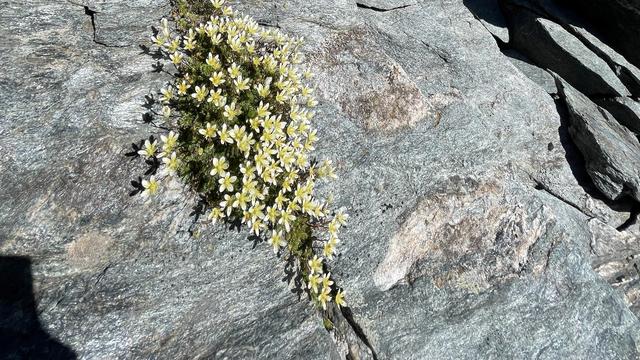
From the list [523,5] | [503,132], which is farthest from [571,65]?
[503,132]

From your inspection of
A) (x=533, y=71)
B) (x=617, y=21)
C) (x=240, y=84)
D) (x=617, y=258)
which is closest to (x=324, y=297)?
(x=240, y=84)

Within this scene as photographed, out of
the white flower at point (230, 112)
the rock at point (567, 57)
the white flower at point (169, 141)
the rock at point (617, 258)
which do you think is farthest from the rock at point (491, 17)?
the white flower at point (169, 141)

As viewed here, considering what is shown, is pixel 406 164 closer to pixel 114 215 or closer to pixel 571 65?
pixel 114 215

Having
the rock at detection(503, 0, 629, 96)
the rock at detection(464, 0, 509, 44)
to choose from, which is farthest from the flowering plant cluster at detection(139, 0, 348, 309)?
the rock at detection(503, 0, 629, 96)

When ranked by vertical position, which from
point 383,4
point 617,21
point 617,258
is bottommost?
point 617,258

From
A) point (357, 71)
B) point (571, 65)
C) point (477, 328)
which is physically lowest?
point (477, 328)

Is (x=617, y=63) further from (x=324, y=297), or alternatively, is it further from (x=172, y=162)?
(x=172, y=162)
